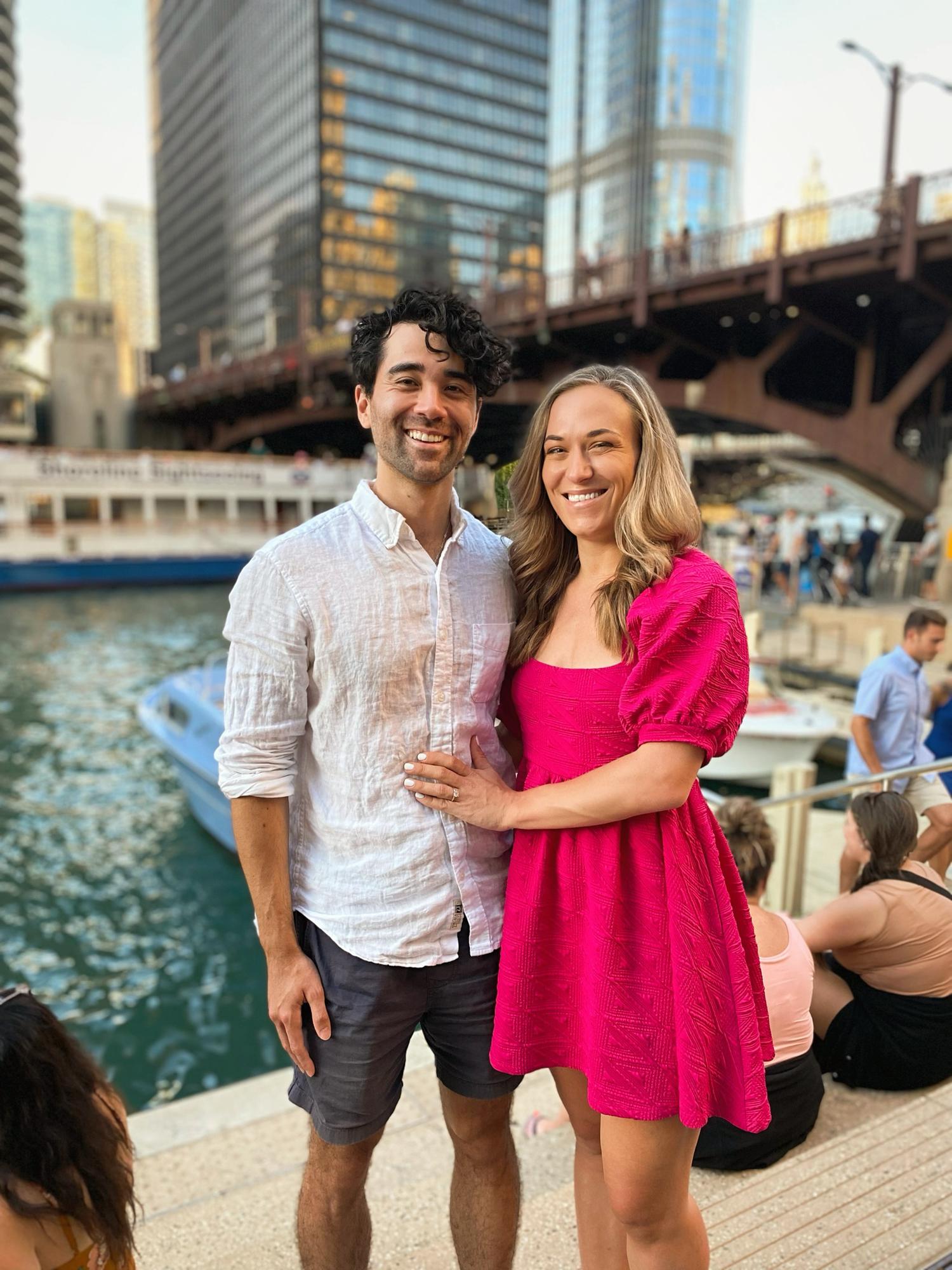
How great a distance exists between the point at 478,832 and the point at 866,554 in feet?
56.4

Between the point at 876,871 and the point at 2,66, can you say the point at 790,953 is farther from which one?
the point at 2,66

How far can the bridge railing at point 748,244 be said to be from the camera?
54.4ft

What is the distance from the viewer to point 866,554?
56.4 ft

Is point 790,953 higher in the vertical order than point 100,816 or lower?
higher

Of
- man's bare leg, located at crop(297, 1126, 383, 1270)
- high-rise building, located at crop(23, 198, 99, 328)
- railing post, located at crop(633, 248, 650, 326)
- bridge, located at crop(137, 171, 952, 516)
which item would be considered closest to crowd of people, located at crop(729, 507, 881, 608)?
bridge, located at crop(137, 171, 952, 516)

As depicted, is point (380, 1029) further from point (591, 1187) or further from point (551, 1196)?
point (551, 1196)

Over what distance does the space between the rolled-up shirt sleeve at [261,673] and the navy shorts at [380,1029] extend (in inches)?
15.8

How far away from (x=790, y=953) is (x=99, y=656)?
19.3 m

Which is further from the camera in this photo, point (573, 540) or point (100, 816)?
point (100, 816)

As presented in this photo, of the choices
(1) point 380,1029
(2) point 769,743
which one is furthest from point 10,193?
(1) point 380,1029

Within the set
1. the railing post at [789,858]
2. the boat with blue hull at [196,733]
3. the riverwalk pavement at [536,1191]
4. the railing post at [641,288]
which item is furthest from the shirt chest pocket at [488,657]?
the railing post at [641,288]

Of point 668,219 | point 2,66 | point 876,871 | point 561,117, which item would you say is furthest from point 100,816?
point 561,117

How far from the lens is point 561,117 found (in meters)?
137

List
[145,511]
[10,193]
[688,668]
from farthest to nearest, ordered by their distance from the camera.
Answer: [10,193] < [145,511] < [688,668]
